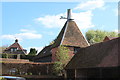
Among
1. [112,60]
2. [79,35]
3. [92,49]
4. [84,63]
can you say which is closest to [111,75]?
[112,60]

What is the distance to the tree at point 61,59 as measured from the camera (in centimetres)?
3086

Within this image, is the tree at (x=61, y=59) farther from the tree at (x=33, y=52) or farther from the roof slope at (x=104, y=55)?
the tree at (x=33, y=52)

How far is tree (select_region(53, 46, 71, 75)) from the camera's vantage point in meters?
30.9

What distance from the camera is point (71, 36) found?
125 feet

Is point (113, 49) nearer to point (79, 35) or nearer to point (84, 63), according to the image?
point (84, 63)

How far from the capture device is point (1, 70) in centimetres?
3023

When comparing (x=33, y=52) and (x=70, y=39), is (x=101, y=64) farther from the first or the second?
(x=33, y=52)

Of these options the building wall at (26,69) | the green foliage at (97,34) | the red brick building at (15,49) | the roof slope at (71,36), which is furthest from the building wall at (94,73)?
the green foliage at (97,34)

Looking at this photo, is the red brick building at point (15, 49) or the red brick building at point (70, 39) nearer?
the red brick building at point (70, 39)

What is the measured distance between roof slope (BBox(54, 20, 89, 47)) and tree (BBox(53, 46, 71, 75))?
8.23 feet

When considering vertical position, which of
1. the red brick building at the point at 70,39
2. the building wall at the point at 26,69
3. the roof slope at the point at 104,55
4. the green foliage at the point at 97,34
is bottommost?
the building wall at the point at 26,69

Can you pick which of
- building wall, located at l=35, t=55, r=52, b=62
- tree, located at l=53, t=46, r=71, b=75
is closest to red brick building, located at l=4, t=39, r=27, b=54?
building wall, located at l=35, t=55, r=52, b=62

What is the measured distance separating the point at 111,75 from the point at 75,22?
22686 mm

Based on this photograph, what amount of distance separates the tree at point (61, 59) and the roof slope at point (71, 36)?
251cm
